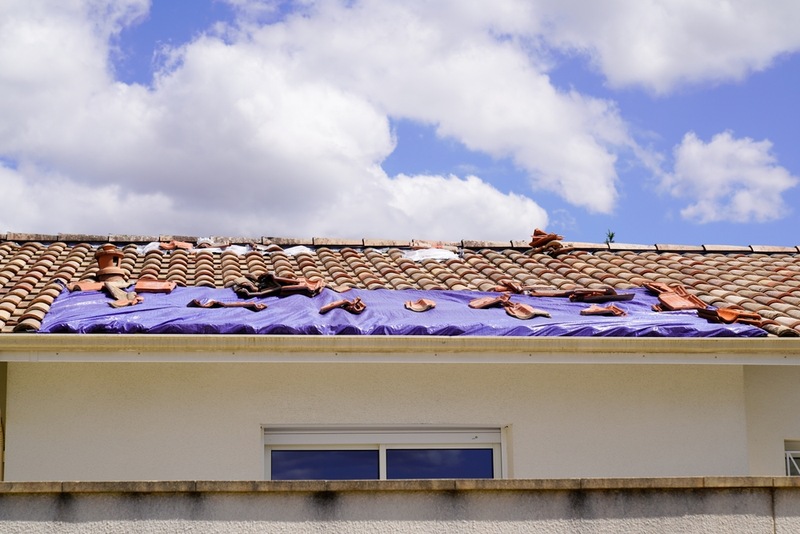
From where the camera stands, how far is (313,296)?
31.5ft

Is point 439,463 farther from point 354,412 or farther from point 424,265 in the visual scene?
point 424,265

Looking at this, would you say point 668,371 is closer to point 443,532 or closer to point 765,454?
point 765,454

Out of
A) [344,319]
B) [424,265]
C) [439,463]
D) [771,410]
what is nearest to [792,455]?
[771,410]

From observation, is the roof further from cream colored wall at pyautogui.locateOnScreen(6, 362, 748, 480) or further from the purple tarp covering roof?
cream colored wall at pyautogui.locateOnScreen(6, 362, 748, 480)

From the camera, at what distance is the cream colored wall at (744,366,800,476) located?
31.3 ft

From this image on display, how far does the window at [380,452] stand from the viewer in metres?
8.76

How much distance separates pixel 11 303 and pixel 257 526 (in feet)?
14.1

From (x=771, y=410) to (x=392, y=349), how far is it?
3996mm

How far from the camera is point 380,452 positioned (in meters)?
8.84

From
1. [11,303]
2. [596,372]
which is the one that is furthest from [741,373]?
[11,303]

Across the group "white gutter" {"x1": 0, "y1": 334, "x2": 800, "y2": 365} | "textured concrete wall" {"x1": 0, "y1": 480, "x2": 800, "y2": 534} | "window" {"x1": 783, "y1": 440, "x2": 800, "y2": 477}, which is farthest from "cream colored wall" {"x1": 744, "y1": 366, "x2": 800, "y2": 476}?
"textured concrete wall" {"x1": 0, "y1": 480, "x2": 800, "y2": 534}

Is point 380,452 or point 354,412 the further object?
point 380,452

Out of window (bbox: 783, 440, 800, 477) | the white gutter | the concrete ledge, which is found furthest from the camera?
window (bbox: 783, 440, 800, 477)

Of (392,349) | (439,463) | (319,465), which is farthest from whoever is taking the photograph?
(439,463)
